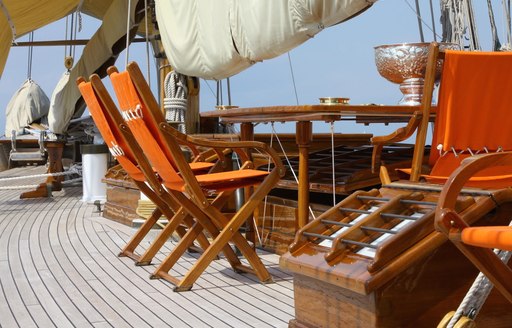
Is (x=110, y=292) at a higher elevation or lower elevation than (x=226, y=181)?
lower

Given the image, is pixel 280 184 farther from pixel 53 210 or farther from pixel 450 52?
pixel 53 210

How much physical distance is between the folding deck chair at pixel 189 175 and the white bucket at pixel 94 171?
4.02 meters

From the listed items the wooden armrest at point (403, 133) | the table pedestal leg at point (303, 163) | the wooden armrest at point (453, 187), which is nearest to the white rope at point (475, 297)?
the wooden armrest at point (453, 187)

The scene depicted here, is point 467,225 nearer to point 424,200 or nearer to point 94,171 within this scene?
point 424,200

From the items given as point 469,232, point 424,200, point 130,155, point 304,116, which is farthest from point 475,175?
point 130,155

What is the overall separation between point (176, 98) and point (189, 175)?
11.4 feet

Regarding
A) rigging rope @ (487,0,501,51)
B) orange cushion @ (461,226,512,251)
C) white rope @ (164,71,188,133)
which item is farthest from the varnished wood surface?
white rope @ (164,71,188,133)

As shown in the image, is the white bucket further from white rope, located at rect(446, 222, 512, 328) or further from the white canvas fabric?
the white canvas fabric

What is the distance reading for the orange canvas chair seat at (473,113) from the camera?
10.2 ft

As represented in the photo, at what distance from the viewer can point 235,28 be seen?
19.9ft

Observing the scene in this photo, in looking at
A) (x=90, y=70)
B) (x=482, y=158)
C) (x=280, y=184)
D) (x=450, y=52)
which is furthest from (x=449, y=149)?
(x=90, y=70)

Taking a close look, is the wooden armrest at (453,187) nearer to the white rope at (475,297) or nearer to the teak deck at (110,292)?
the white rope at (475,297)

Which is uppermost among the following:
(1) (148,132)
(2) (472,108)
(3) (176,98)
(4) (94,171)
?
(3) (176,98)

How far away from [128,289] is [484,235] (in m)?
2.39
